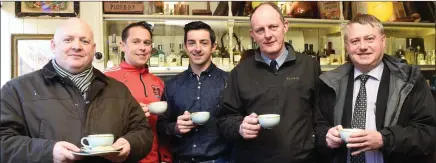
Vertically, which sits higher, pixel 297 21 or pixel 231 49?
pixel 297 21

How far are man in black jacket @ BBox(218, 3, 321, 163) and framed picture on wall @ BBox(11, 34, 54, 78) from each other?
84.7 inches

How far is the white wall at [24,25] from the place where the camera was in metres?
3.46

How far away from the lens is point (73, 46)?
1734 millimetres

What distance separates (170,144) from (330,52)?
2287 millimetres

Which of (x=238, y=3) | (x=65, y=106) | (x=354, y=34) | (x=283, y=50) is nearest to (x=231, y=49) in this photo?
(x=238, y=3)

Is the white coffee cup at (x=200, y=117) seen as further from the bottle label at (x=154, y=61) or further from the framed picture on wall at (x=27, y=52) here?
the framed picture on wall at (x=27, y=52)

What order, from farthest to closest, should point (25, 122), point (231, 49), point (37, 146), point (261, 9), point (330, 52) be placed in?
point (330, 52)
point (231, 49)
point (261, 9)
point (25, 122)
point (37, 146)

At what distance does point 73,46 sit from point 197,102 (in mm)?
795

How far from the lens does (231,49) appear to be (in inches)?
146

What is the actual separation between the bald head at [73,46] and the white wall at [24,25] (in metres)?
1.78

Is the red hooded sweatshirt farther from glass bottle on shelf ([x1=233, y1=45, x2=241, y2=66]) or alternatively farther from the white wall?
Result: glass bottle on shelf ([x1=233, y1=45, x2=241, y2=66])

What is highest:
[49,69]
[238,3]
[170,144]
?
[238,3]

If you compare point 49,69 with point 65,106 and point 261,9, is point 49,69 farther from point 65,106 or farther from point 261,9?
point 261,9

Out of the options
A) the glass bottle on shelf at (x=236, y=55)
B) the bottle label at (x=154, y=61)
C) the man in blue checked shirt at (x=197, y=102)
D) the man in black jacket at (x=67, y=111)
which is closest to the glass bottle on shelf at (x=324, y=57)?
the glass bottle on shelf at (x=236, y=55)
